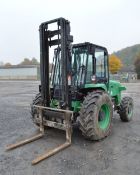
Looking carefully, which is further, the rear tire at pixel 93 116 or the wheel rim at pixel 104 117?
the wheel rim at pixel 104 117

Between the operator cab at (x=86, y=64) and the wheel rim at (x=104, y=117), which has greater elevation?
the operator cab at (x=86, y=64)

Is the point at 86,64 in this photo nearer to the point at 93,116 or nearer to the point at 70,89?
the point at 70,89

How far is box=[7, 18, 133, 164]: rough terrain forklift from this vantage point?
5668 mm

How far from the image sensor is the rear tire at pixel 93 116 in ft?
18.4

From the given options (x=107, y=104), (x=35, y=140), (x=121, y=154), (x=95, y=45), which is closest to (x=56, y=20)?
(x=95, y=45)

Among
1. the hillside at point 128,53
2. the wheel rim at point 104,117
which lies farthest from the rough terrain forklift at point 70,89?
the hillside at point 128,53

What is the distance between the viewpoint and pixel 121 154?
5.18 metres

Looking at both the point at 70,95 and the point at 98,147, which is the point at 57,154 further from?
the point at 70,95

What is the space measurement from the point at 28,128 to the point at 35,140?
1.29 m

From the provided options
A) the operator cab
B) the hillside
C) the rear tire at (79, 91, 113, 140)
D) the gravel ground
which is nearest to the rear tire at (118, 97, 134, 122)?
the gravel ground

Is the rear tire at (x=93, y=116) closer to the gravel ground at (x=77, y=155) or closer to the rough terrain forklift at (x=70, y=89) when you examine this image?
the rough terrain forklift at (x=70, y=89)

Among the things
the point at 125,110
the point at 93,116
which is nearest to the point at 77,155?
the point at 93,116

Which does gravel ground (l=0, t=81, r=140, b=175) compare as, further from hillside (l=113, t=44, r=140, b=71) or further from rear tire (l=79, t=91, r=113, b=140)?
hillside (l=113, t=44, r=140, b=71)

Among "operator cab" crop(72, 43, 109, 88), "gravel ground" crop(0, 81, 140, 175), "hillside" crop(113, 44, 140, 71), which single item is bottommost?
"gravel ground" crop(0, 81, 140, 175)
